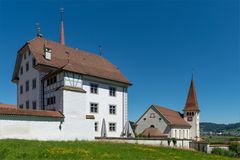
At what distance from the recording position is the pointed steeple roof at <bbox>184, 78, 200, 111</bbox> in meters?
62.1

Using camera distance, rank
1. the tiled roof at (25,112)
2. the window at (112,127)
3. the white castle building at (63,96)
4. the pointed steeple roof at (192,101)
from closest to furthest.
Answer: the tiled roof at (25,112), the white castle building at (63,96), the window at (112,127), the pointed steeple roof at (192,101)

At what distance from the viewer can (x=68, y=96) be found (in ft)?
83.3

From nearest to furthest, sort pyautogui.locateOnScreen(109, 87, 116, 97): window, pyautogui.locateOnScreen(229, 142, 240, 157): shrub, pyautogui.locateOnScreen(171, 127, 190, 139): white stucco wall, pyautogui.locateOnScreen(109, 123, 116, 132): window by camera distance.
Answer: pyautogui.locateOnScreen(109, 123, 116, 132): window → pyautogui.locateOnScreen(109, 87, 116, 97): window → pyautogui.locateOnScreen(229, 142, 240, 157): shrub → pyautogui.locateOnScreen(171, 127, 190, 139): white stucco wall

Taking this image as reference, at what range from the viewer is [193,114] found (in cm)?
6166

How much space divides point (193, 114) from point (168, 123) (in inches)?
578

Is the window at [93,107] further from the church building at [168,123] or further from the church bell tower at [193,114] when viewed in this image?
the church bell tower at [193,114]

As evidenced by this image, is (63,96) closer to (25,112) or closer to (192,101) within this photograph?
(25,112)

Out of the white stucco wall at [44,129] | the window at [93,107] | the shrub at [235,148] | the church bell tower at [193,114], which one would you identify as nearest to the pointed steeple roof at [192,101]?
the church bell tower at [193,114]

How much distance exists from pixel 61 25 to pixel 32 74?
52.3 ft

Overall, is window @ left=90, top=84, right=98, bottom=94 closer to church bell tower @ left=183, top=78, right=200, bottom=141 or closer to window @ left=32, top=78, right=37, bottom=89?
window @ left=32, top=78, right=37, bottom=89

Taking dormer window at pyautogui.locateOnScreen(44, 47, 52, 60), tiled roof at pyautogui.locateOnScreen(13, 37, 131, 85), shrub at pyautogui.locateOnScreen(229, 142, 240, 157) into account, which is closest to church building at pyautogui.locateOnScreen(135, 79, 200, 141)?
shrub at pyautogui.locateOnScreen(229, 142, 240, 157)

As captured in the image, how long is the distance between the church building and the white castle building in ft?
42.1

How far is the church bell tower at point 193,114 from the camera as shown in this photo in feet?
197

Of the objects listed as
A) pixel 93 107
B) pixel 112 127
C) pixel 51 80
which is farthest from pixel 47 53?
pixel 112 127
